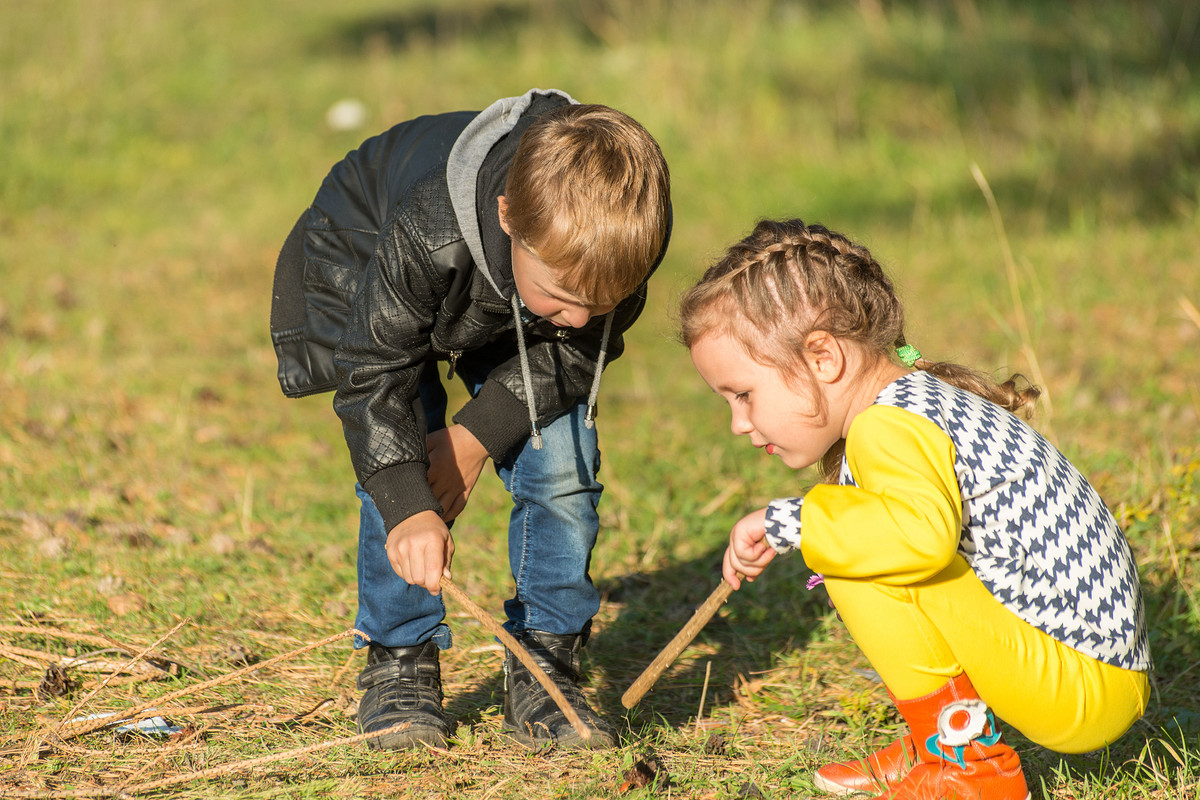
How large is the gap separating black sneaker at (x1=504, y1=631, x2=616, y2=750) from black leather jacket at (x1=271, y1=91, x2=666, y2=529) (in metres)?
0.47

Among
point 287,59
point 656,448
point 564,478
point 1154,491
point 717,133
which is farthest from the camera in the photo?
point 287,59

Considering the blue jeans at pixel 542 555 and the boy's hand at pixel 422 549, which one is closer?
the boy's hand at pixel 422 549

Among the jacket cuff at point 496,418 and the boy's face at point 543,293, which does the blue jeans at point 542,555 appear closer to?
the jacket cuff at point 496,418

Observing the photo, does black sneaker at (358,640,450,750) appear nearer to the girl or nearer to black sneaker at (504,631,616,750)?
black sneaker at (504,631,616,750)

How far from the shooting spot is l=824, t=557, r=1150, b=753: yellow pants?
6.45 ft

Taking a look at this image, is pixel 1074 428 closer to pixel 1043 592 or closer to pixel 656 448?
pixel 656 448

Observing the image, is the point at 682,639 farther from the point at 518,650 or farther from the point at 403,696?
the point at 403,696

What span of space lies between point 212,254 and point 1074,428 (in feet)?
16.3

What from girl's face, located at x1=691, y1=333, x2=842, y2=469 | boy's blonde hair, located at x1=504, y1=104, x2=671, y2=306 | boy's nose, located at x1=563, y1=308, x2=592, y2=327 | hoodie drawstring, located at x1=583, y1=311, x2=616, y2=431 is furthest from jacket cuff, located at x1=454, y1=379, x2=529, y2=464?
girl's face, located at x1=691, y1=333, x2=842, y2=469

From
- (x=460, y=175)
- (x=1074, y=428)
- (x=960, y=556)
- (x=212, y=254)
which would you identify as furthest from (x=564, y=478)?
(x=212, y=254)

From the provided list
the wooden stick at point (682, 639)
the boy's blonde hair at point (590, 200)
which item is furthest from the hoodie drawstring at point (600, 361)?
the wooden stick at point (682, 639)

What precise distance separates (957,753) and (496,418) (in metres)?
1.24

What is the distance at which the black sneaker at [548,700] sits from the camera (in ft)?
7.96

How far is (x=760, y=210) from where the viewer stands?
7.33 meters
